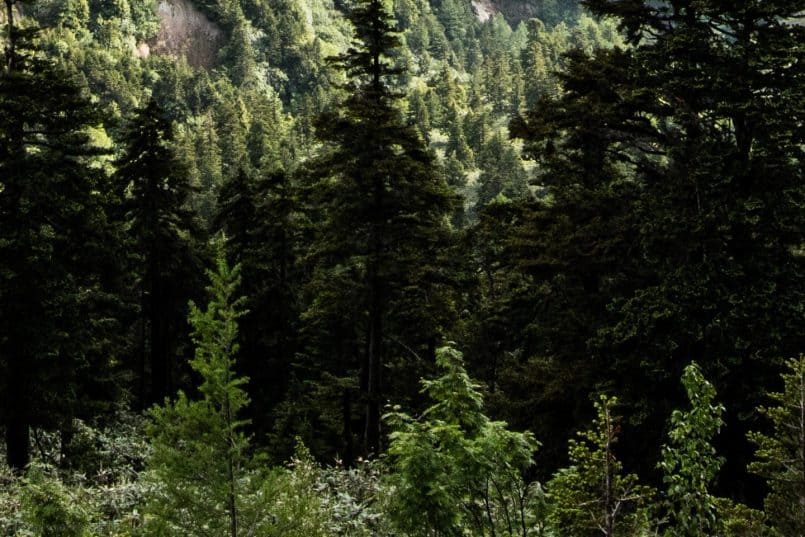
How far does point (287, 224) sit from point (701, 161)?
19848 mm

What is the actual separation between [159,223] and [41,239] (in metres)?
10.9

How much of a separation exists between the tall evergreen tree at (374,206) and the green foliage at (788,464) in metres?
12.9

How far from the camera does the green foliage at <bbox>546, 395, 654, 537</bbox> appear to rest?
5676 mm

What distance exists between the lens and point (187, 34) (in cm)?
16550

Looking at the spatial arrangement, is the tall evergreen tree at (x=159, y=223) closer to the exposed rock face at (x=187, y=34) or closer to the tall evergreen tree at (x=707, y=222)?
the tall evergreen tree at (x=707, y=222)

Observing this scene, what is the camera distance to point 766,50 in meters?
12.6

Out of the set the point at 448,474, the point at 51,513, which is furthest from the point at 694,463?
the point at 51,513

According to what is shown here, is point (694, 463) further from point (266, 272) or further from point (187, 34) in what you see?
point (187, 34)

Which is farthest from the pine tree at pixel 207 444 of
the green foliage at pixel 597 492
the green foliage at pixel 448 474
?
the green foliage at pixel 597 492

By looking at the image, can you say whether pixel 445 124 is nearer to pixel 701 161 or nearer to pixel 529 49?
pixel 529 49

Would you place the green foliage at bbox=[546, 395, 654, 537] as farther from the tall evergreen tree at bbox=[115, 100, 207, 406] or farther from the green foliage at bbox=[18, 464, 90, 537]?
the tall evergreen tree at bbox=[115, 100, 207, 406]

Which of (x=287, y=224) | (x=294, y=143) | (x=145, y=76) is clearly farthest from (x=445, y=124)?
(x=287, y=224)

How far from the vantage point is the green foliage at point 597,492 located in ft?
18.6

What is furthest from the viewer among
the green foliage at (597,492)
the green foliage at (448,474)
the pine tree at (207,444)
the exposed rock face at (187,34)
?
the exposed rock face at (187,34)
